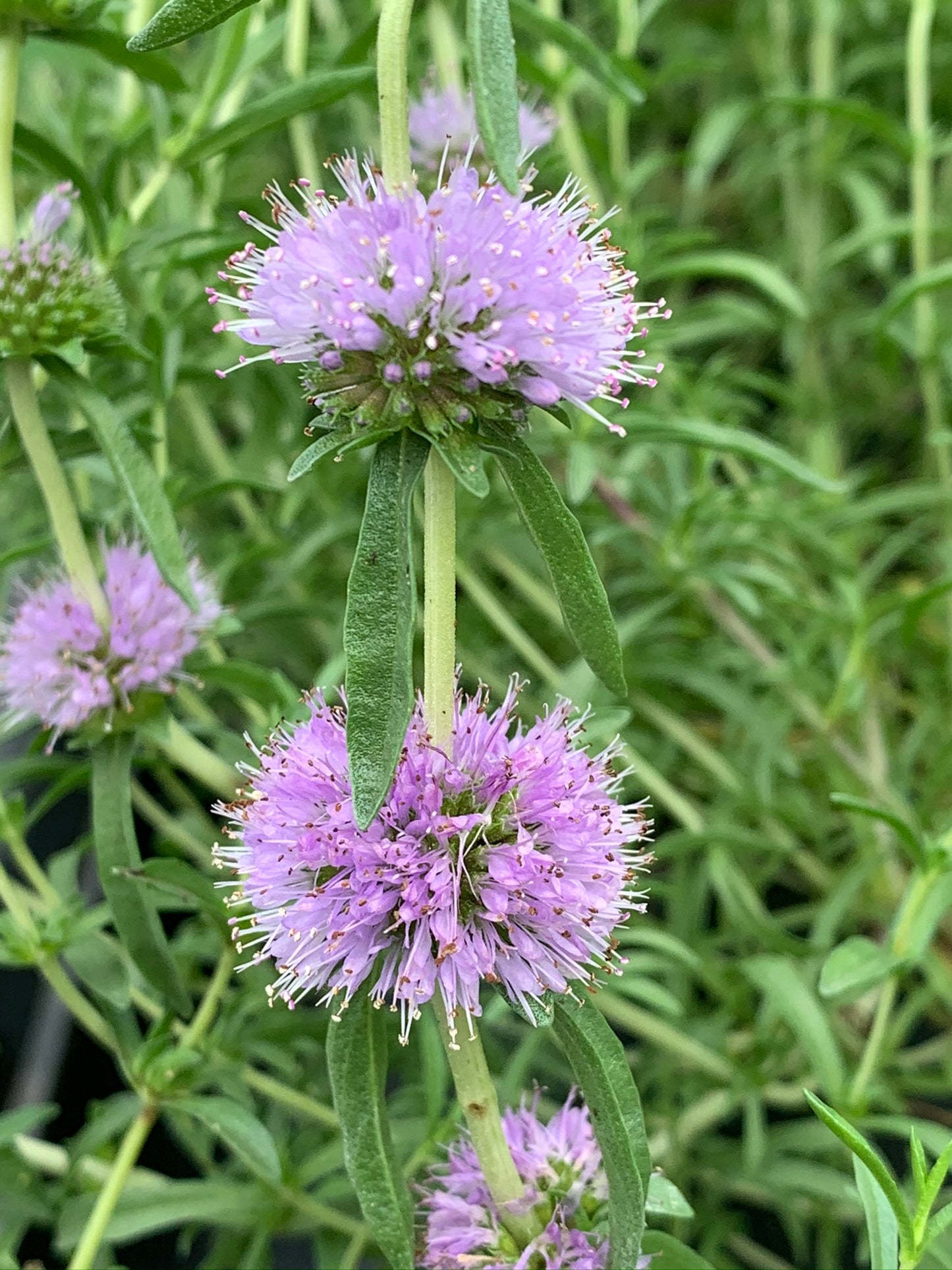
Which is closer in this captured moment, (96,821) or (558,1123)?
(558,1123)

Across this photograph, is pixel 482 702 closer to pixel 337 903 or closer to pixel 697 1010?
pixel 337 903

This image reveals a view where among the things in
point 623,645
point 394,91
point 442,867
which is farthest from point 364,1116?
point 623,645

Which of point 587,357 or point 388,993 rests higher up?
point 587,357

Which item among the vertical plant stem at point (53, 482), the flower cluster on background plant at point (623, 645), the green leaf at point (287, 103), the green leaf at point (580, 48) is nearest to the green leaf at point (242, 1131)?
the flower cluster on background plant at point (623, 645)

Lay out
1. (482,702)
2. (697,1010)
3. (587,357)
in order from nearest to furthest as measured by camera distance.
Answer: (587,357)
(482,702)
(697,1010)

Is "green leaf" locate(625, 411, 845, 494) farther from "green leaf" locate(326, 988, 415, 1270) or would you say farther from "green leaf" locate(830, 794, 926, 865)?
"green leaf" locate(326, 988, 415, 1270)

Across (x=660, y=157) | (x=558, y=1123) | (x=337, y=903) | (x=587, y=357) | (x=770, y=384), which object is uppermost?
(x=660, y=157)

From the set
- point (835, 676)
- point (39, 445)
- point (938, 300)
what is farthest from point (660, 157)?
Answer: point (39, 445)
